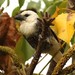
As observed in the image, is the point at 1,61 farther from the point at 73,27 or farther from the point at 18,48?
the point at 73,27

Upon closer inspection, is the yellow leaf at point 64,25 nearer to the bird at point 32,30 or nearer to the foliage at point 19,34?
the foliage at point 19,34

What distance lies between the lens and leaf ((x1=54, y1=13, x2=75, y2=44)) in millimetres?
415

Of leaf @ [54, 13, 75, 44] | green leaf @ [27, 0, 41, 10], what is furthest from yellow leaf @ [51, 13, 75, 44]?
green leaf @ [27, 0, 41, 10]

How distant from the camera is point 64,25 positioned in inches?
17.0

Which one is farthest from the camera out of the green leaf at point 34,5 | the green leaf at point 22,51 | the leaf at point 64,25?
the green leaf at point 34,5

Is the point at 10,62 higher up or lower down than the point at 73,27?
lower down

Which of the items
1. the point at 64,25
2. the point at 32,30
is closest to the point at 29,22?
the point at 32,30

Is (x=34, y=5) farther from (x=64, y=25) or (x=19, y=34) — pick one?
(x=64, y=25)

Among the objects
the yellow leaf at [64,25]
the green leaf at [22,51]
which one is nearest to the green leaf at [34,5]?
the green leaf at [22,51]

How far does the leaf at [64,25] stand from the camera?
415mm

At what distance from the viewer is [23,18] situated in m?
0.90

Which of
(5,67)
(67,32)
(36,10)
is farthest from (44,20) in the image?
(36,10)

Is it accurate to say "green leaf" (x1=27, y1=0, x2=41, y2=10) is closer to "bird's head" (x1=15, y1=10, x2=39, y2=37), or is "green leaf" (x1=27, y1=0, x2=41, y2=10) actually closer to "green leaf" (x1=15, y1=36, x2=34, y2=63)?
"bird's head" (x1=15, y1=10, x2=39, y2=37)

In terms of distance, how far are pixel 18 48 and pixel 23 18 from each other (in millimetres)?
262
